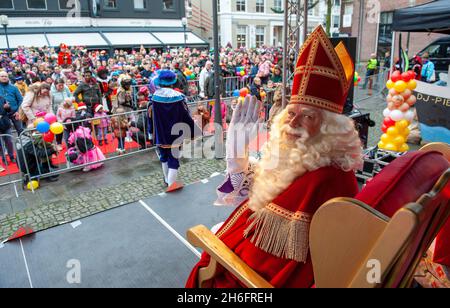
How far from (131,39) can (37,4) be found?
656 cm

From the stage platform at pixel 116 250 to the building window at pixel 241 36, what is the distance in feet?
115

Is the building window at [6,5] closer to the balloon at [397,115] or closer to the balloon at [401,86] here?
the balloon at [401,86]

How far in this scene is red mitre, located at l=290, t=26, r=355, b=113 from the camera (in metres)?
1.74

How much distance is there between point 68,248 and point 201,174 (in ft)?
9.30

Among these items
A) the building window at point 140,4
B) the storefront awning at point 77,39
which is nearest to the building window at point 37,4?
the storefront awning at point 77,39

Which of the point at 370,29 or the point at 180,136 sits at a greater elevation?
the point at 370,29

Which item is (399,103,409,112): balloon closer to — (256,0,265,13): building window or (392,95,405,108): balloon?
(392,95,405,108): balloon

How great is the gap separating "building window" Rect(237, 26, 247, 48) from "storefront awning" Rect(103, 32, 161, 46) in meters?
Result: 13.1

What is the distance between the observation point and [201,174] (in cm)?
595

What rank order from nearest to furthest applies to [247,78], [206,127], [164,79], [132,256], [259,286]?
[259,286] → [132,256] → [164,79] → [206,127] → [247,78]

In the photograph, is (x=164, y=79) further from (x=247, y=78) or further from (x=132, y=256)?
(x=247, y=78)

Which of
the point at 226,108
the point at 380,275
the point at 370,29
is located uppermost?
the point at 370,29

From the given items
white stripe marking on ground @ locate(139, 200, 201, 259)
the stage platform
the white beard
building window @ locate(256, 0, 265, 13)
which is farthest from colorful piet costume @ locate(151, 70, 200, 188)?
building window @ locate(256, 0, 265, 13)

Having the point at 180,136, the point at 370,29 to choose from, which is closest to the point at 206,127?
the point at 180,136
